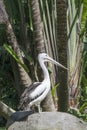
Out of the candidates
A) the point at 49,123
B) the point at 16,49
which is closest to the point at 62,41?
the point at 16,49

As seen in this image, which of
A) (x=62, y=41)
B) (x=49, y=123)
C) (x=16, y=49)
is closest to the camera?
(x=49, y=123)

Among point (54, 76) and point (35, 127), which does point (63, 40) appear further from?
point (54, 76)

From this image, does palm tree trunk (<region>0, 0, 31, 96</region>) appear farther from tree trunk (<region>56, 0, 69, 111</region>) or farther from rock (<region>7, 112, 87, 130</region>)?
rock (<region>7, 112, 87, 130</region>)

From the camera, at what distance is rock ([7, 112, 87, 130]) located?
761cm

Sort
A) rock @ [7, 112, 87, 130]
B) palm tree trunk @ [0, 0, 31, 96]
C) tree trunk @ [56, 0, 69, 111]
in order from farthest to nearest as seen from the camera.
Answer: palm tree trunk @ [0, 0, 31, 96]
tree trunk @ [56, 0, 69, 111]
rock @ [7, 112, 87, 130]

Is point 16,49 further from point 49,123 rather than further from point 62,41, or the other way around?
point 49,123

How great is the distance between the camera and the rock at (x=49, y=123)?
7.61 meters

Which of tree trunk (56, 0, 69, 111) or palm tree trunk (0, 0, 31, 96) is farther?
palm tree trunk (0, 0, 31, 96)

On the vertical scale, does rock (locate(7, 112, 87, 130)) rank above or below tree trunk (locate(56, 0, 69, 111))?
below

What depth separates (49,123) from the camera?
7.64 meters

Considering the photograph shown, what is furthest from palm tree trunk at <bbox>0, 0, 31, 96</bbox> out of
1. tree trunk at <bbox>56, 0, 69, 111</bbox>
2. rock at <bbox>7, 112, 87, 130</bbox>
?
rock at <bbox>7, 112, 87, 130</bbox>

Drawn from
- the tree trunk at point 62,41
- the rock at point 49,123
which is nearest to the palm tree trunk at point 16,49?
the tree trunk at point 62,41

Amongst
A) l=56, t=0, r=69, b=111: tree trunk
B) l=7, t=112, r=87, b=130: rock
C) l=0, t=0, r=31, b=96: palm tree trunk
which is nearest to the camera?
l=7, t=112, r=87, b=130: rock

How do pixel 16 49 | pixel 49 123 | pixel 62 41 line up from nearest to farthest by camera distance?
pixel 49 123
pixel 62 41
pixel 16 49
